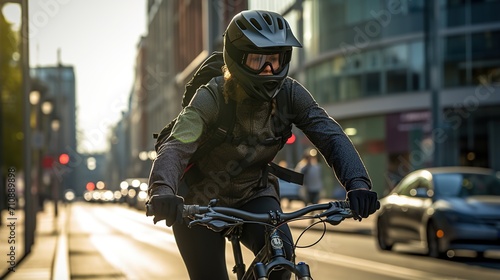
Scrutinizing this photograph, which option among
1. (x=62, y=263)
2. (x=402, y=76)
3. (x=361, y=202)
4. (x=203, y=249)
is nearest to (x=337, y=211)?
(x=361, y=202)

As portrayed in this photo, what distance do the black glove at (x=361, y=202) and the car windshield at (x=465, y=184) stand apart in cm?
1233

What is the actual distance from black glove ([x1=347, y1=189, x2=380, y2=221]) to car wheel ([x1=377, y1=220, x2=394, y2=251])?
13.6 m

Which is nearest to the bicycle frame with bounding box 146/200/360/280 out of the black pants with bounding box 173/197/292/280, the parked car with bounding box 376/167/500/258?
the black pants with bounding box 173/197/292/280

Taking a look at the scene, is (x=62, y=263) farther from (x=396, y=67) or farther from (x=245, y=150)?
(x=396, y=67)

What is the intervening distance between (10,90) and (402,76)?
765 inches

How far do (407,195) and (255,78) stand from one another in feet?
44.0

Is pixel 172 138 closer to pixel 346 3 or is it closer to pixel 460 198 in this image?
pixel 460 198

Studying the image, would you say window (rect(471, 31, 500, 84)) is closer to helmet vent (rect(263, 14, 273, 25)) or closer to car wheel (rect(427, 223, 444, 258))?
car wheel (rect(427, 223, 444, 258))

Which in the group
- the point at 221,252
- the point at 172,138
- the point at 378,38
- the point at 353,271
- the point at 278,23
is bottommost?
the point at 353,271

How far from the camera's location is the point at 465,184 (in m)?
16.6

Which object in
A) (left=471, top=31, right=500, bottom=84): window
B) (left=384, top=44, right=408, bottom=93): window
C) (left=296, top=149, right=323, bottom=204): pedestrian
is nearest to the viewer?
(left=296, top=149, right=323, bottom=204): pedestrian

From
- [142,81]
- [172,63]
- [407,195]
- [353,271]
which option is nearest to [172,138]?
[353,271]

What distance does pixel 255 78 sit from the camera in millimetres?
4258

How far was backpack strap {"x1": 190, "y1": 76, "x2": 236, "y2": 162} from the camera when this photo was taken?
4.50 metres
